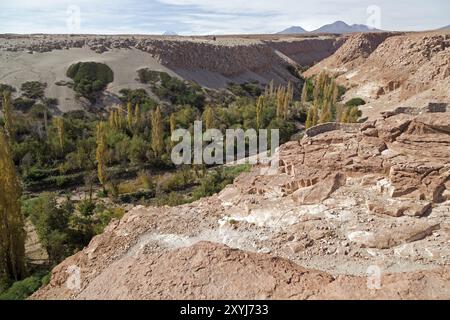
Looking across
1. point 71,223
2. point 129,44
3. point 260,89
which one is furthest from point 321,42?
point 71,223

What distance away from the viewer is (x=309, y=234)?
11.5m

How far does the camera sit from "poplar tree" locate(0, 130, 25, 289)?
1444 centimetres

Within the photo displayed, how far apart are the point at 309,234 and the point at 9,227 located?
1072cm

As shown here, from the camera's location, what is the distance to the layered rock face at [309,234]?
9.36 meters

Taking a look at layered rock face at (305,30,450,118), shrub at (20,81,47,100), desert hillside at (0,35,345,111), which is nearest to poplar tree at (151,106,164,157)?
desert hillside at (0,35,345,111)

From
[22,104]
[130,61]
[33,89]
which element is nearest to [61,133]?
[22,104]

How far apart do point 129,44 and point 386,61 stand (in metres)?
37.5

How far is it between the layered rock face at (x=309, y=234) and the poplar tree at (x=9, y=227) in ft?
11.5

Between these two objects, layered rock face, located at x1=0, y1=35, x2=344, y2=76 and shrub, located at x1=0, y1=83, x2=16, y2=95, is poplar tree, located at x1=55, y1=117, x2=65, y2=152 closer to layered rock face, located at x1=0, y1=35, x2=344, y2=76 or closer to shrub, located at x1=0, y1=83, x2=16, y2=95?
shrub, located at x1=0, y1=83, x2=16, y2=95

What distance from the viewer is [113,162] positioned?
3228cm

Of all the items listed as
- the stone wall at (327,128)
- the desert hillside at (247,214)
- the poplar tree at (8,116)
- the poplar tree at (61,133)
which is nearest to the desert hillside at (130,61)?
the poplar tree at (8,116)

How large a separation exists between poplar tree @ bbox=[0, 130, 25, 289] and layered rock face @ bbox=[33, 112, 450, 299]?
3.51m

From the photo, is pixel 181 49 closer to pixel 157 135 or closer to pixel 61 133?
pixel 157 135
